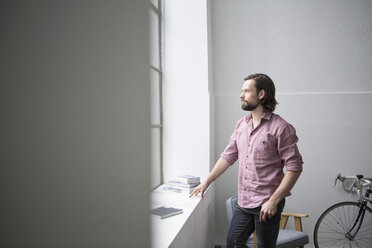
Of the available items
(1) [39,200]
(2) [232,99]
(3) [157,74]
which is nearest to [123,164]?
(1) [39,200]

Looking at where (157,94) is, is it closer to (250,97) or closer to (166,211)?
(250,97)

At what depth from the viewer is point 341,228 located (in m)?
3.80

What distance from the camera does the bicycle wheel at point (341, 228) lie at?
373cm

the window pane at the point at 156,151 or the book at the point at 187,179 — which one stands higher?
the window pane at the point at 156,151

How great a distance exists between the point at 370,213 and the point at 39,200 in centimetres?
418

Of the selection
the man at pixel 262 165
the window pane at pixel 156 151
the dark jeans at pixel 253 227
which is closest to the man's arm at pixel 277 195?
the man at pixel 262 165

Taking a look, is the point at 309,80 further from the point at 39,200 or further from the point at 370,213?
the point at 39,200

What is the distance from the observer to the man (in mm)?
2096

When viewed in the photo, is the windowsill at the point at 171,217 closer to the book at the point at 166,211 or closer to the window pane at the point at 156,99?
the book at the point at 166,211

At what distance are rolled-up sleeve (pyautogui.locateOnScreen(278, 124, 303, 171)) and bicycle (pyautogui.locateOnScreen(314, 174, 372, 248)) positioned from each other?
1964 mm

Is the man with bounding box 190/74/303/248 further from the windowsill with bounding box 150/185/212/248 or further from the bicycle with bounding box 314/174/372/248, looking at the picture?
the bicycle with bounding box 314/174/372/248

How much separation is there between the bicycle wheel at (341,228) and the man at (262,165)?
72.2 inches

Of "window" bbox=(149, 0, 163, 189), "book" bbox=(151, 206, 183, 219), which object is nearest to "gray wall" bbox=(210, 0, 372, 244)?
"window" bbox=(149, 0, 163, 189)

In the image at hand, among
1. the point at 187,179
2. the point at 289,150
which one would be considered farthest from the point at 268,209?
the point at 187,179
